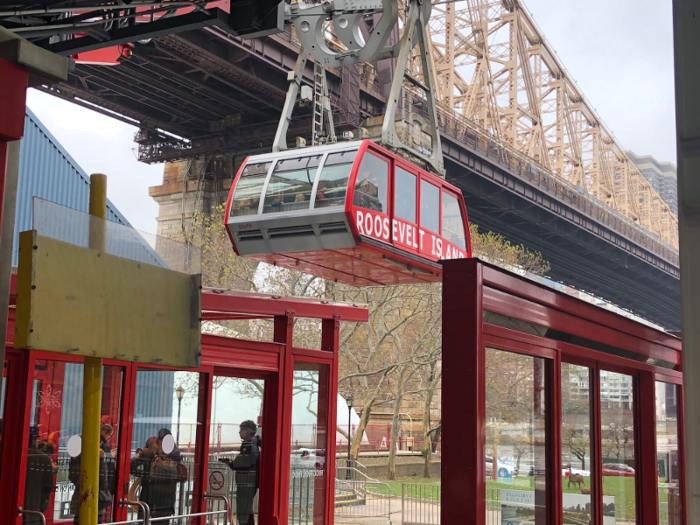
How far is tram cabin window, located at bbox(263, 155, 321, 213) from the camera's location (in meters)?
12.7

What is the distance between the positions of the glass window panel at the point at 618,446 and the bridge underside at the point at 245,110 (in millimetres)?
21205

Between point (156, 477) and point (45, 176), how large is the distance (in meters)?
10.7

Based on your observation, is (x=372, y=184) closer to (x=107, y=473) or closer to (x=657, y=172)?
(x=107, y=473)

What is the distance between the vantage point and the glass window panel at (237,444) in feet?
29.8

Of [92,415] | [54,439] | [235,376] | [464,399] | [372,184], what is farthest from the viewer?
[372,184]

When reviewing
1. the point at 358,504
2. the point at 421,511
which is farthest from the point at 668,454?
the point at 358,504

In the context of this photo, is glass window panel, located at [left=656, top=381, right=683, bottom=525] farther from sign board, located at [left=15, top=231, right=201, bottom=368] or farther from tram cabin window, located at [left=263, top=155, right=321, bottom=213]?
tram cabin window, located at [left=263, top=155, right=321, bottom=213]

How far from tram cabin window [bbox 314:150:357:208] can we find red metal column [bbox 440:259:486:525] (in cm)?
842

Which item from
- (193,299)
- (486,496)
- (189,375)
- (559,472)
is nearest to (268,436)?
(189,375)

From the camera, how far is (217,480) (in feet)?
30.0

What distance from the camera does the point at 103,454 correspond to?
757cm

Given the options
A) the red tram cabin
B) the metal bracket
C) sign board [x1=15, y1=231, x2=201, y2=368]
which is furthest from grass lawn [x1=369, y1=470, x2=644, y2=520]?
the metal bracket

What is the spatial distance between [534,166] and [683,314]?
146ft

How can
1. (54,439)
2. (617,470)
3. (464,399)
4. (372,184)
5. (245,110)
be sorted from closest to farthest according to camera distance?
(464,399), (617,470), (54,439), (372,184), (245,110)
